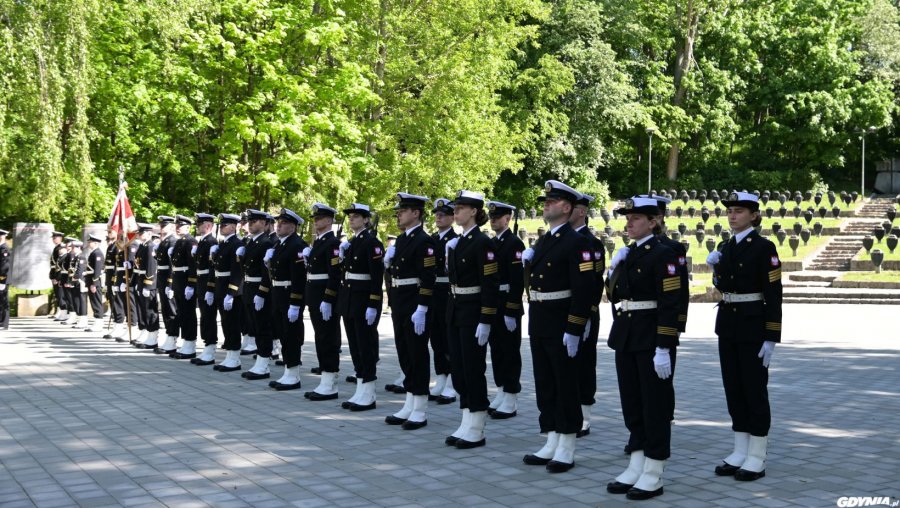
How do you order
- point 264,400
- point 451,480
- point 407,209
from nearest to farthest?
point 451,480
point 407,209
point 264,400

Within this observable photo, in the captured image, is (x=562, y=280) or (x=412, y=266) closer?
(x=562, y=280)

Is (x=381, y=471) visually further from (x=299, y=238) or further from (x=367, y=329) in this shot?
(x=299, y=238)

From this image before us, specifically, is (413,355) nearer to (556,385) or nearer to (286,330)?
(556,385)

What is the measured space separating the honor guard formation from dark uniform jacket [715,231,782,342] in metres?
0.01

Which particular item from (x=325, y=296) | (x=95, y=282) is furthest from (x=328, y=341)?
(x=95, y=282)

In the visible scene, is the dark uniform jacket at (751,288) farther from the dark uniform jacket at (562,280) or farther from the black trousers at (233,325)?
the black trousers at (233,325)

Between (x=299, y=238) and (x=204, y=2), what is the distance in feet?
49.3

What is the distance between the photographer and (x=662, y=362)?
655 cm

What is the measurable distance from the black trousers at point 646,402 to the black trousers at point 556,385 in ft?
1.58

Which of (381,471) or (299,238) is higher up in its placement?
(299,238)

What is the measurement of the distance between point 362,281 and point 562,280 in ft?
10.8

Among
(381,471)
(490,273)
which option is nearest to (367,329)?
(490,273)

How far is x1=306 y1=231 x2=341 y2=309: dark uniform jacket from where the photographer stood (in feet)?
35.2

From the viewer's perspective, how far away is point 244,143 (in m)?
25.9
